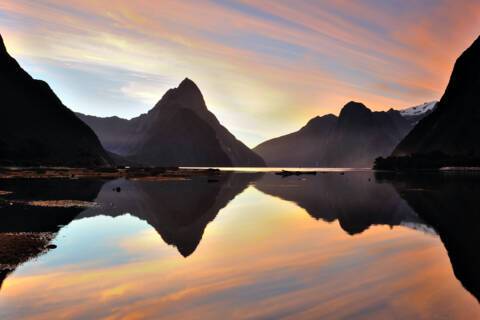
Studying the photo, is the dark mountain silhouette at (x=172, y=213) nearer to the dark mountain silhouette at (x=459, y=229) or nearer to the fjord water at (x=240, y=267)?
the fjord water at (x=240, y=267)

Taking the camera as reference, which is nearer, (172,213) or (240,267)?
(240,267)

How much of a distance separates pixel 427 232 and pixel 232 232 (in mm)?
17584

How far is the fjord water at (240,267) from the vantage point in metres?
16.3

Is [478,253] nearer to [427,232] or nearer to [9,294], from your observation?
[427,232]

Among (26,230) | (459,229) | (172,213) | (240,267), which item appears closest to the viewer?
(240,267)

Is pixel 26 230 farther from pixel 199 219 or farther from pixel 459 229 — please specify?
pixel 459 229

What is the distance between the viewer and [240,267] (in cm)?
2291

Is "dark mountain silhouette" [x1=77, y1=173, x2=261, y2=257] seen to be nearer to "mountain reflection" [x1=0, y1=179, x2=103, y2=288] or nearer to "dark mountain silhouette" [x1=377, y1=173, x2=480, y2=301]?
"mountain reflection" [x1=0, y1=179, x2=103, y2=288]

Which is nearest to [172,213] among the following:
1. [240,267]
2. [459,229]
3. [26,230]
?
[26,230]

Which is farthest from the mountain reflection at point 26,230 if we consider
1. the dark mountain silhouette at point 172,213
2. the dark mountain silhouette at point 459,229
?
the dark mountain silhouette at point 459,229

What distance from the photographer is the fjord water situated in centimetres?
1634

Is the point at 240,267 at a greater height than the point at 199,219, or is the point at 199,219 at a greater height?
the point at 199,219

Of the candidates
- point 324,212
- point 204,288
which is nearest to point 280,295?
point 204,288

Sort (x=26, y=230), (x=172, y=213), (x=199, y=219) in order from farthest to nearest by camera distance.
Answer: (x=172, y=213), (x=199, y=219), (x=26, y=230)
